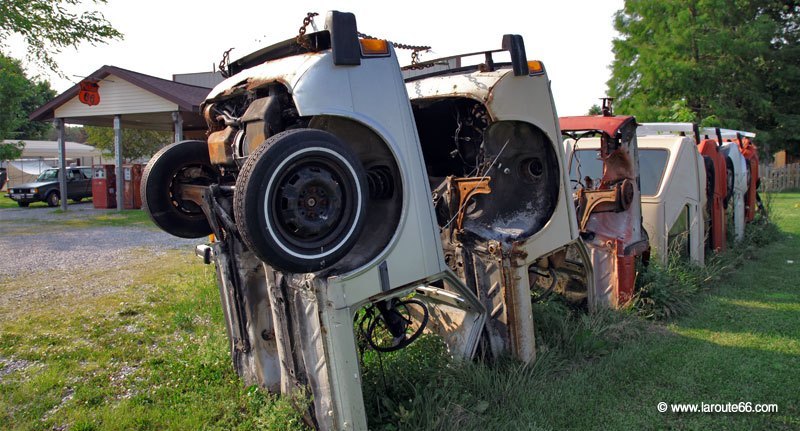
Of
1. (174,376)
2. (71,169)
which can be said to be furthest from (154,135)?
(174,376)

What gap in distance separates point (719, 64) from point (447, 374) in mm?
23179

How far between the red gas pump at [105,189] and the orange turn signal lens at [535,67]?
18.4m

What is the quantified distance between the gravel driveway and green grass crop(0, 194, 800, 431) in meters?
2.94

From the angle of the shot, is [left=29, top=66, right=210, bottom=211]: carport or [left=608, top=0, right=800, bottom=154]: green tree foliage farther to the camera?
[left=608, top=0, right=800, bottom=154]: green tree foliage

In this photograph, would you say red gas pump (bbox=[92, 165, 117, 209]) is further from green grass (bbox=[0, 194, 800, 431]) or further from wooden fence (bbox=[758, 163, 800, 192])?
wooden fence (bbox=[758, 163, 800, 192])

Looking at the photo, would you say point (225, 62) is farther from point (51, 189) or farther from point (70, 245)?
point (51, 189)

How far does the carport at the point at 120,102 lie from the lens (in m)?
16.7

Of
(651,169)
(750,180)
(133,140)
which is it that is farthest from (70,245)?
(133,140)

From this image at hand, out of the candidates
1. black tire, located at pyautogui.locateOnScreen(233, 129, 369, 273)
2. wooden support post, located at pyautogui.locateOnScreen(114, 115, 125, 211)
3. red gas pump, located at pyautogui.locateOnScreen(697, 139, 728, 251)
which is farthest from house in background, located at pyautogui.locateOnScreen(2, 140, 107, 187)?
black tire, located at pyautogui.locateOnScreen(233, 129, 369, 273)

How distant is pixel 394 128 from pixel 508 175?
5.55 feet

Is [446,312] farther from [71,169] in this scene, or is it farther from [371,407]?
[71,169]

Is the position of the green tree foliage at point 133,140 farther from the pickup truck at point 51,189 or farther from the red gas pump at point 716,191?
the red gas pump at point 716,191

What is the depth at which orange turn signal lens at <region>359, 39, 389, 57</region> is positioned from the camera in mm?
2933

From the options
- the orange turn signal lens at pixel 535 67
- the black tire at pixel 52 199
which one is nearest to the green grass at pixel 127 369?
the orange turn signal lens at pixel 535 67
